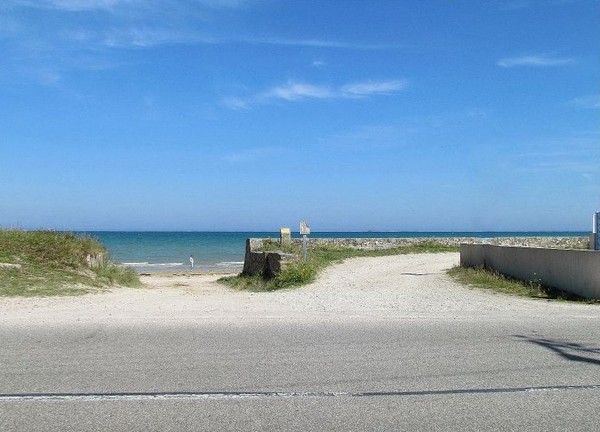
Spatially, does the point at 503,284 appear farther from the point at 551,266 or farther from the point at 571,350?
the point at 571,350

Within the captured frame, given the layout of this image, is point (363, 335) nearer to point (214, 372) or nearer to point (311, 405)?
point (214, 372)

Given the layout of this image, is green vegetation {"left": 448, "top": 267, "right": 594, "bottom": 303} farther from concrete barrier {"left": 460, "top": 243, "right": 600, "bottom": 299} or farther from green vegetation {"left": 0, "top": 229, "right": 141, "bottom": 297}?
green vegetation {"left": 0, "top": 229, "right": 141, "bottom": 297}

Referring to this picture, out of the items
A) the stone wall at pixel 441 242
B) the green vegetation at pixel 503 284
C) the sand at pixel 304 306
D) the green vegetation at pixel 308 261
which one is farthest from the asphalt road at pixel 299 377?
the stone wall at pixel 441 242

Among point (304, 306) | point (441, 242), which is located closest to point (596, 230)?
point (304, 306)

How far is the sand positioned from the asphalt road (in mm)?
955

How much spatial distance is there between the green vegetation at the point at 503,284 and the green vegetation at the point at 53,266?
10.7 m

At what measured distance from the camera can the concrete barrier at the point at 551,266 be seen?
48.1 feet

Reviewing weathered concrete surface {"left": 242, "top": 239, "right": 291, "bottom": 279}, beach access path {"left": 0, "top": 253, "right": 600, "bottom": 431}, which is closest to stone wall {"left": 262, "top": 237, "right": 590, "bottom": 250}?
weathered concrete surface {"left": 242, "top": 239, "right": 291, "bottom": 279}

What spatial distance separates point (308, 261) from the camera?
23656 mm

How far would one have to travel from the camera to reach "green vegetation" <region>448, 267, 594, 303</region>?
15633 millimetres

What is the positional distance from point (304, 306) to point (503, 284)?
22.7ft

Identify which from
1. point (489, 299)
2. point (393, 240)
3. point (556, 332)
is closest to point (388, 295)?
point (489, 299)

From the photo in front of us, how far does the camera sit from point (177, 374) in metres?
7.15

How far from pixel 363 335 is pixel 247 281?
15.8m
